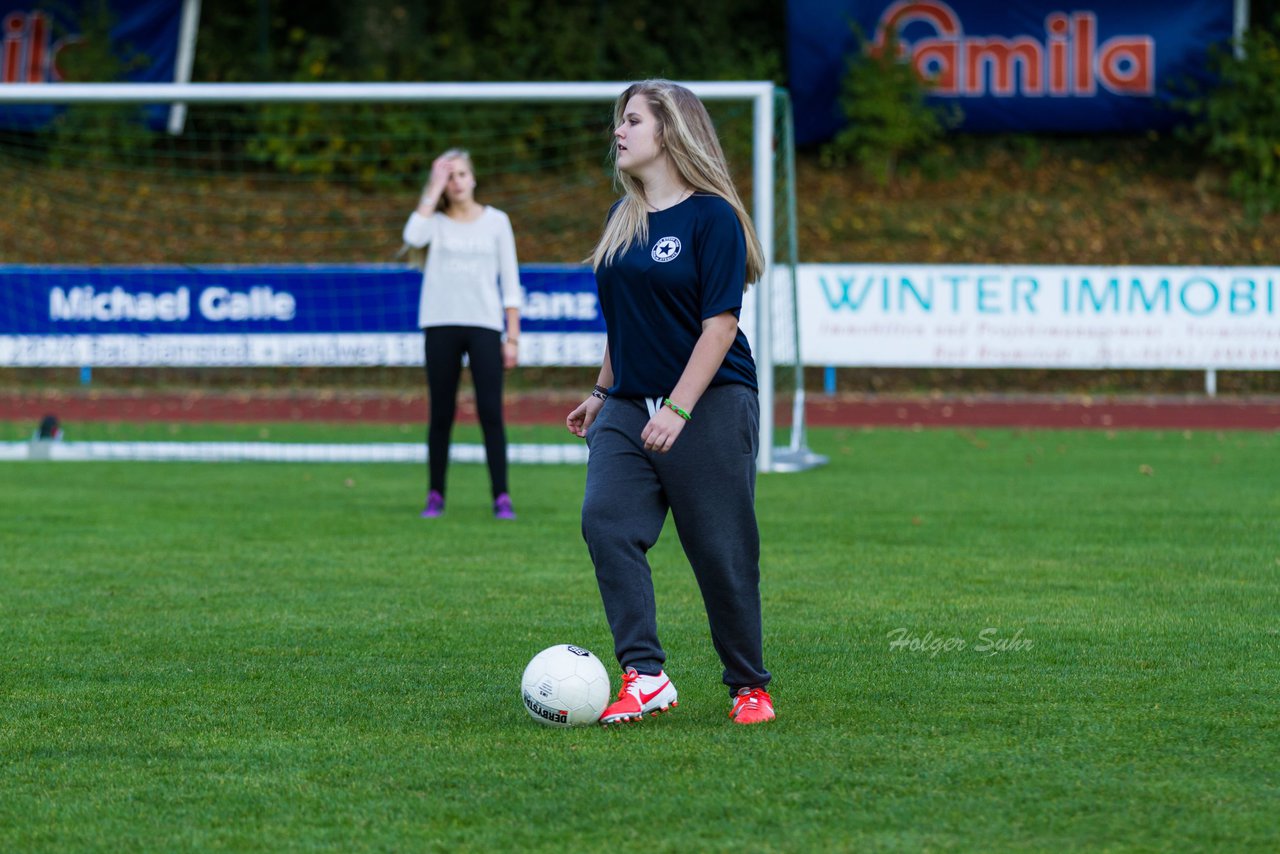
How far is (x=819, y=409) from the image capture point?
1892cm

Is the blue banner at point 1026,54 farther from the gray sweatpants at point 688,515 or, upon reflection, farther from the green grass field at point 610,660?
the gray sweatpants at point 688,515

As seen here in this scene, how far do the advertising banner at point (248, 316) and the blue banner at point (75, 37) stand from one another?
9.12 metres

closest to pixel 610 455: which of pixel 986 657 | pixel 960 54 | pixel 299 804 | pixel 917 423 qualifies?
pixel 299 804

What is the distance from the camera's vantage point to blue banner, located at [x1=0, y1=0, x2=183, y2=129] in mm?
25984

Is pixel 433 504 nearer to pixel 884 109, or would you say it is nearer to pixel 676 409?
pixel 676 409

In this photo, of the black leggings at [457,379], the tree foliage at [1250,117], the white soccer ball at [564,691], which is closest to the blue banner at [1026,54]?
Answer: the tree foliage at [1250,117]

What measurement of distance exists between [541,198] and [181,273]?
667 centimetres

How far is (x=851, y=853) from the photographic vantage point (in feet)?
11.5

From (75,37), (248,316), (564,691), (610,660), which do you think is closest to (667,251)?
(564,691)

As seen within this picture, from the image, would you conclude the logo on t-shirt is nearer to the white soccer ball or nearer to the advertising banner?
the white soccer ball

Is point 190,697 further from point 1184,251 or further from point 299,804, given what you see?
point 1184,251

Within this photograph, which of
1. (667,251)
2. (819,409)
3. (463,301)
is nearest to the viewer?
→ (667,251)

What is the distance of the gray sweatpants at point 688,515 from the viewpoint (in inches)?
181

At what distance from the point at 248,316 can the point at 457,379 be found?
9.18m
